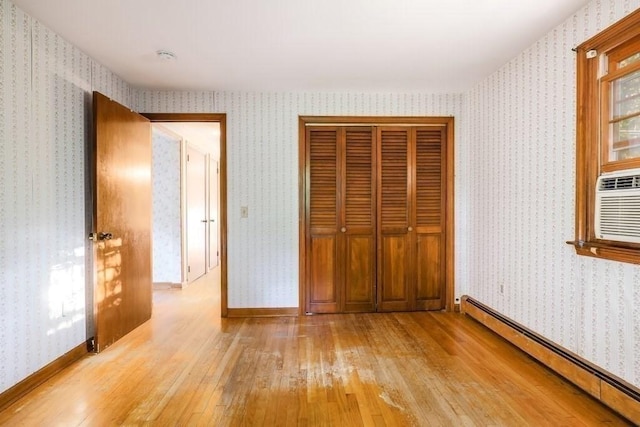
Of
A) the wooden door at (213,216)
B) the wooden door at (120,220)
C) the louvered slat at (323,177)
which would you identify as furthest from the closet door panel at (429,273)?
the wooden door at (213,216)

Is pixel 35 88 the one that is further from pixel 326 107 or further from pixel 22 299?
pixel 326 107

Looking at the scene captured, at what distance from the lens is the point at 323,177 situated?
3.56 meters

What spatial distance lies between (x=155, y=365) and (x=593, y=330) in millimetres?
2964

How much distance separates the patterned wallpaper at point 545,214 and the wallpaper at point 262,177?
1.48 meters

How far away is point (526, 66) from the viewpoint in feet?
8.51

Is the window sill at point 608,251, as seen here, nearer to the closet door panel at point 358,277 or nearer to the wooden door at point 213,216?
the closet door panel at point 358,277

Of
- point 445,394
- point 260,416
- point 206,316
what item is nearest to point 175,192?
point 206,316

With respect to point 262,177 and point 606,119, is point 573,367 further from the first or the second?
point 262,177

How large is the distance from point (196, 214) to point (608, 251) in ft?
16.4

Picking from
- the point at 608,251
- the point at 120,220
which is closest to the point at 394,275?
the point at 608,251

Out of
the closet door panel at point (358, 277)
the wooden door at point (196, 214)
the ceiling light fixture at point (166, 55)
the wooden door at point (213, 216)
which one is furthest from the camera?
the wooden door at point (213, 216)

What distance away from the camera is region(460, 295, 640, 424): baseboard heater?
1771mm

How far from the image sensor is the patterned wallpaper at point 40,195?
1975mm

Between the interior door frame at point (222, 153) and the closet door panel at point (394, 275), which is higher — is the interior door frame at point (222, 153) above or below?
above
